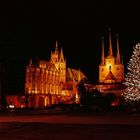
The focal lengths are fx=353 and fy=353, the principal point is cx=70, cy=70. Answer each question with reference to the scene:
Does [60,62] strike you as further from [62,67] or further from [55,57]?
[55,57]

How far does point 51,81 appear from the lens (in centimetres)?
12462

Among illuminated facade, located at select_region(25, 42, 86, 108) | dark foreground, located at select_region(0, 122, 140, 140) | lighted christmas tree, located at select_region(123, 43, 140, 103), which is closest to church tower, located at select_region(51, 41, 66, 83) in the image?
illuminated facade, located at select_region(25, 42, 86, 108)

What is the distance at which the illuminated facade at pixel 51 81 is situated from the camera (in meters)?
112

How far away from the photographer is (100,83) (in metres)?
133

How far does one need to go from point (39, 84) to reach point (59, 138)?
100 m

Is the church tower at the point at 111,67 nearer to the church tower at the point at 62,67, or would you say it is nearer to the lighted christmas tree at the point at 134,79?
the church tower at the point at 62,67

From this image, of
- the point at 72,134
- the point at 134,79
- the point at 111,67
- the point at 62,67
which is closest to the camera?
the point at 72,134

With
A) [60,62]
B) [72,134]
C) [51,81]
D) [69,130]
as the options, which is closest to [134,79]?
[69,130]

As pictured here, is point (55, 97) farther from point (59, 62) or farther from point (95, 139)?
point (95, 139)

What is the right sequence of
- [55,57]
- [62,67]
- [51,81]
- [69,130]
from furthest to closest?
1. [62,67]
2. [55,57]
3. [51,81]
4. [69,130]

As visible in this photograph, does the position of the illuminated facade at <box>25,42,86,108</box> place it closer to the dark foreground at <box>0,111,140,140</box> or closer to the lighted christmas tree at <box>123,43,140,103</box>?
the lighted christmas tree at <box>123,43,140,103</box>

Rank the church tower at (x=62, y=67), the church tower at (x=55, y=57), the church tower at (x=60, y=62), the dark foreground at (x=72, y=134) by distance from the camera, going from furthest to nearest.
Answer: the church tower at (x=62, y=67) < the church tower at (x=60, y=62) < the church tower at (x=55, y=57) < the dark foreground at (x=72, y=134)

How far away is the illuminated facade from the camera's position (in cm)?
11156

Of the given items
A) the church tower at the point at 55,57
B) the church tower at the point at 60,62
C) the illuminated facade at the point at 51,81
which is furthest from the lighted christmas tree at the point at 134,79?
the church tower at the point at 60,62
